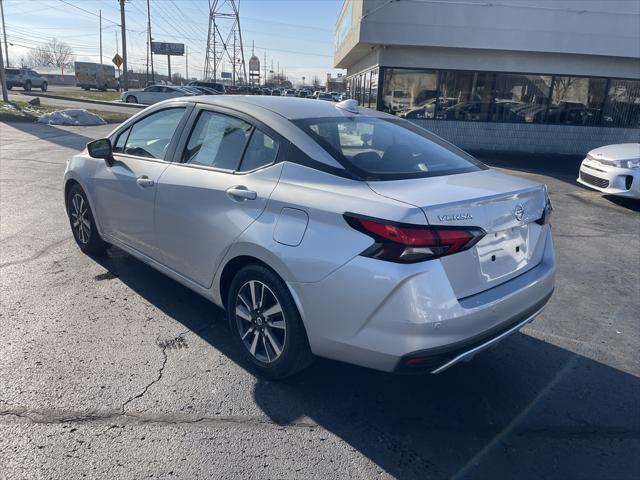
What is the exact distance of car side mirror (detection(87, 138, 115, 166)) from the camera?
432 centimetres

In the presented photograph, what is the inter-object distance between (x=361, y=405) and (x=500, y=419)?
807 mm

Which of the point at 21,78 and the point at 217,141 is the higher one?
the point at 21,78

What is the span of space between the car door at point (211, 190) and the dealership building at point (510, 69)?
12412mm

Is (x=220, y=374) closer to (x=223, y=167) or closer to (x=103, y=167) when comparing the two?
(x=223, y=167)

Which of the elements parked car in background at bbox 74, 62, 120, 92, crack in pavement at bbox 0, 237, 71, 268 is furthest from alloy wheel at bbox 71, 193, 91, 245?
parked car in background at bbox 74, 62, 120, 92

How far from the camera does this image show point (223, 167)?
3381mm

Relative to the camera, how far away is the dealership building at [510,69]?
47.6 ft

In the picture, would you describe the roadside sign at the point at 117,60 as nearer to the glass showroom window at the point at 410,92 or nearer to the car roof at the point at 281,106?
the glass showroom window at the point at 410,92

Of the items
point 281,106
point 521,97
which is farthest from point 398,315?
point 521,97

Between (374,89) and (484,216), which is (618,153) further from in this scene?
(374,89)

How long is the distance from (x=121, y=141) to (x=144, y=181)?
877 mm

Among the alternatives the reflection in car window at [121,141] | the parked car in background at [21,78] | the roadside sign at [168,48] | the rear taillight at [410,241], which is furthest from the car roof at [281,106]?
the roadside sign at [168,48]

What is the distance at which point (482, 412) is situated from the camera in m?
2.96

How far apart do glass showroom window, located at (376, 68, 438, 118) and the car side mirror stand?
1241cm
